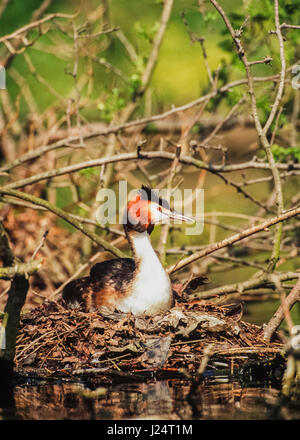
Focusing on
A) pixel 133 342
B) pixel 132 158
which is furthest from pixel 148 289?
pixel 132 158

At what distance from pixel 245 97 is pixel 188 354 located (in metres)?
3.11

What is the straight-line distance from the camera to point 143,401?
447 centimetres

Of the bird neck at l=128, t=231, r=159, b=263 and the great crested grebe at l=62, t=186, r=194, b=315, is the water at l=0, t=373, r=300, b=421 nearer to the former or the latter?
the great crested grebe at l=62, t=186, r=194, b=315

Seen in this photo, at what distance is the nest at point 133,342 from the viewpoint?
5168 mm

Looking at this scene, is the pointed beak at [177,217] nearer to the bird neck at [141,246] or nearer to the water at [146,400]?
the bird neck at [141,246]

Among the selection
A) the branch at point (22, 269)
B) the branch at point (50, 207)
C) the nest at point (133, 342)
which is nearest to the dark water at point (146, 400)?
the nest at point (133, 342)

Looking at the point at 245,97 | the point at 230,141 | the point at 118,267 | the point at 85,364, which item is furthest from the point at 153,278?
the point at 230,141

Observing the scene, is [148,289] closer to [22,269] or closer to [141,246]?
[141,246]

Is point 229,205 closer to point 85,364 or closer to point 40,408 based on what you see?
point 85,364

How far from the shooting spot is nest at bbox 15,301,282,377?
5.17 meters

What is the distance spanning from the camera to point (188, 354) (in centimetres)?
524

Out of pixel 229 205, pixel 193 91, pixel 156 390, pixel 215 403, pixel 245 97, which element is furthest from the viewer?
pixel 193 91

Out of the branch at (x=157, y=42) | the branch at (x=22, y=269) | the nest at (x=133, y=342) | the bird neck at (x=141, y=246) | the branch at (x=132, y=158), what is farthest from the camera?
the branch at (x=157, y=42)

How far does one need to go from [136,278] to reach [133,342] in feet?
2.38
